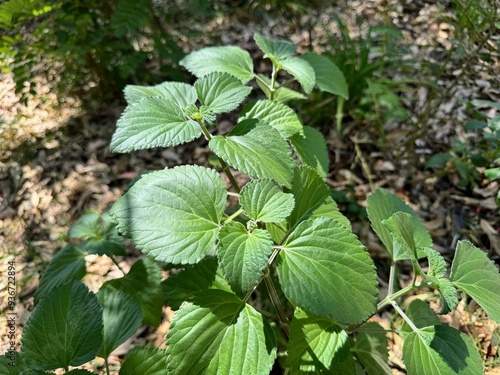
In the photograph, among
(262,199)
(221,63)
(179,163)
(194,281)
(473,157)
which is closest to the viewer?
(262,199)

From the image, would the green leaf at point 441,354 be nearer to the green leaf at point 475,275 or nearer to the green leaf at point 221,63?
the green leaf at point 475,275

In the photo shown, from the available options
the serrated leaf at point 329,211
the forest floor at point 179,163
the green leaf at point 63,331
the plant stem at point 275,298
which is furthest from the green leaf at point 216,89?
the forest floor at point 179,163

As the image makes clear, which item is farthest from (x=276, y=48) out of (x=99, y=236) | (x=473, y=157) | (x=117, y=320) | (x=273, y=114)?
(x=473, y=157)

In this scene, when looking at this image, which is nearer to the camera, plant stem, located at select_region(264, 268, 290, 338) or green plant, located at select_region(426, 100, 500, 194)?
plant stem, located at select_region(264, 268, 290, 338)

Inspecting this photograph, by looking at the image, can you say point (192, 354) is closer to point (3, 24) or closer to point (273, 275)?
point (273, 275)

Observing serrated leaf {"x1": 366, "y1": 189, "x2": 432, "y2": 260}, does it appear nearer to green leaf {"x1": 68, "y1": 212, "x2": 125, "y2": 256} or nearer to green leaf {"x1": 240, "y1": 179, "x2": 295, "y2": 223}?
green leaf {"x1": 240, "y1": 179, "x2": 295, "y2": 223}

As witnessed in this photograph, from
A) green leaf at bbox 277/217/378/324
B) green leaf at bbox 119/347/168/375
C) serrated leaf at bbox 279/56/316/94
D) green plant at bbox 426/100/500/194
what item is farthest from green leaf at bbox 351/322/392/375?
green plant at bbox 426/100/500/194

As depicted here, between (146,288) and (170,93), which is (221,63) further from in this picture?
(146,288)
